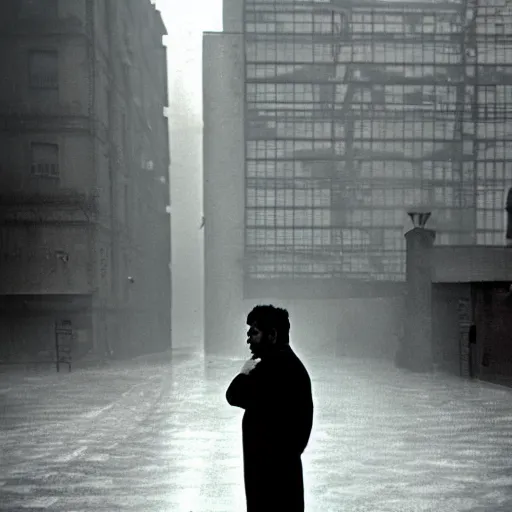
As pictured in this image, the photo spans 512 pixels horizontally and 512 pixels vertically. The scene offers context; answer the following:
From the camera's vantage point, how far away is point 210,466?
1091cm

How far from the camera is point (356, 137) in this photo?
48.3 metres

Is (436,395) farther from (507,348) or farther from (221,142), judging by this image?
(221,142)

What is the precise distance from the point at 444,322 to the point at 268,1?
24864mm

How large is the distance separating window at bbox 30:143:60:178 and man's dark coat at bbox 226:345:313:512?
3325 centimetres

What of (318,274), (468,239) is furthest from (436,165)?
(318,274)

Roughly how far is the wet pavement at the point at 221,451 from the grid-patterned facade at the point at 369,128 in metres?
26.4

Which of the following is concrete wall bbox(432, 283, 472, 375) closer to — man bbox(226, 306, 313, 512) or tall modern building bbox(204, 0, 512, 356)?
tall modern building bbox(204, 0, 512, 356)

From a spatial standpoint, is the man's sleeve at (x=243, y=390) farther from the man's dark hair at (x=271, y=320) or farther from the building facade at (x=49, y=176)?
the building facade at (x=49, y=176)

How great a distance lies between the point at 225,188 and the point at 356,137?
7.03 metres

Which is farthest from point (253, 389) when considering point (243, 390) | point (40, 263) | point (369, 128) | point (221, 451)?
point (369, 128)

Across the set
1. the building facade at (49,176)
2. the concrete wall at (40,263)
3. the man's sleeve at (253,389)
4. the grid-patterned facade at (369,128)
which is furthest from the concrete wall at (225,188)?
the man's sleeve at (253,389)

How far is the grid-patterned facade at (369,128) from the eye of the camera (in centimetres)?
4841

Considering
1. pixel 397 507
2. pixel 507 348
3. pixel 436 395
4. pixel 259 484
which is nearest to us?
pixel 259 484

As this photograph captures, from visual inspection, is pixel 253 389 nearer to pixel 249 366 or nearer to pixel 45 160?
pixel 249 366
